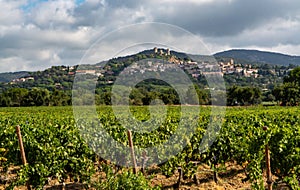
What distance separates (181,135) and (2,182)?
5386 millimetres

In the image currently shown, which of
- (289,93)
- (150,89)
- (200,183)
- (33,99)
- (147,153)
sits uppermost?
(150,89)

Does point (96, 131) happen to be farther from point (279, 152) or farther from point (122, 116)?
point (279, 152)

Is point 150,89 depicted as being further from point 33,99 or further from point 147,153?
point 33,99

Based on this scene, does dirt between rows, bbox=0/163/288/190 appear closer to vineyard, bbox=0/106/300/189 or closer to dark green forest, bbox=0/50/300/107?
vineyard, bbox=0/106/300/189

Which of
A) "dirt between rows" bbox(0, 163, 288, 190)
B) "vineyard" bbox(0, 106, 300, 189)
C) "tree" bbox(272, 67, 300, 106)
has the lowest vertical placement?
"tree" bbox(272, 67, 300, 106)

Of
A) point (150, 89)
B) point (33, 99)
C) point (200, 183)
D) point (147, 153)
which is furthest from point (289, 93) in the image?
point (147, 153)

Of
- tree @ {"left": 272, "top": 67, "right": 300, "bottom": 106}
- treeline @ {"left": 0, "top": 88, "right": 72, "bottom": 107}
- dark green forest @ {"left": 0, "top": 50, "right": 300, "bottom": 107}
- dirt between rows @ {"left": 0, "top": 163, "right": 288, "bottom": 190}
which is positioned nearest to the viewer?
dirt between rows @ {"left": 0, "top": 163, "right": 288, "bottom": 190}

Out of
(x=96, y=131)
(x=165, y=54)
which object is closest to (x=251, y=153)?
(x=165, y=54)

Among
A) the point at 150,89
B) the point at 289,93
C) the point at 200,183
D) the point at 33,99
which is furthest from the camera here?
the point at 33,99

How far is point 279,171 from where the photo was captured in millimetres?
7902

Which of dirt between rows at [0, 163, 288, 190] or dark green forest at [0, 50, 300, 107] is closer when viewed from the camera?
dirt between rows at [0, 163, 288, 190]

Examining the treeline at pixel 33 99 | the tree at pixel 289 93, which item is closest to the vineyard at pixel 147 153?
the tree at pixel 289 93

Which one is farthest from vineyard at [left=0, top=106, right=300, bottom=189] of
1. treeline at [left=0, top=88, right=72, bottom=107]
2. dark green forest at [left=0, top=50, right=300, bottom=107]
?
treeline at [left=0, top=88, right=72, bottom=107]

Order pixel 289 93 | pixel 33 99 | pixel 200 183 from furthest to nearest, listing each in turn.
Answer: pixel 33 99
pixel 289 93
pixel 200 183
